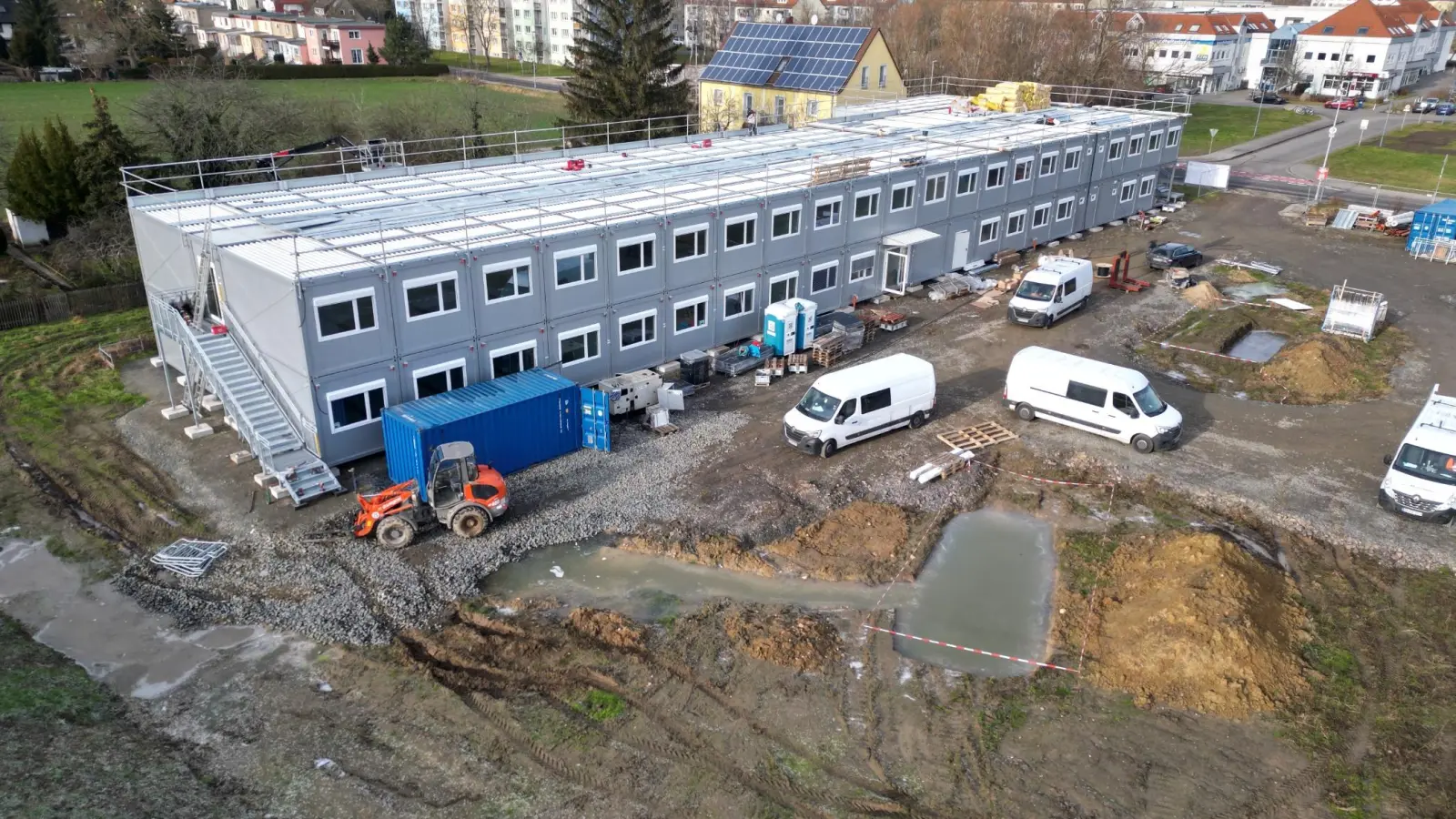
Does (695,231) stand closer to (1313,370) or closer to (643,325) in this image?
(643,325)

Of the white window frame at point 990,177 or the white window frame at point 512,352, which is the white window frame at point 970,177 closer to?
the white window frame at point 990,177

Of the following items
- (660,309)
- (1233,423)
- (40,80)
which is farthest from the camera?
(40,80)

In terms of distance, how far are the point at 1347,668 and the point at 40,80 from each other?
383ft

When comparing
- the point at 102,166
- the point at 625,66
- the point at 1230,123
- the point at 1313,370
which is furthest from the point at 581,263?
the point at 1230,123

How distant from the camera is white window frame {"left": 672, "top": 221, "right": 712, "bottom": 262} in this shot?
102 ft

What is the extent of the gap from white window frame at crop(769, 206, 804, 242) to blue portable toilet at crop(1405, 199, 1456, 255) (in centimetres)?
3402

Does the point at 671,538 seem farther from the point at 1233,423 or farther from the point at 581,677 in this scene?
the point at 1233,423

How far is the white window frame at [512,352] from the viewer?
27750 millimetres

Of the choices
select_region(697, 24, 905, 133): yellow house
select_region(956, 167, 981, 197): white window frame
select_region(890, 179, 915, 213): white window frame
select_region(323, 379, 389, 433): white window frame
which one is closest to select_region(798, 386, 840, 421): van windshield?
select_region(323, 379, 389, 433): white window frame

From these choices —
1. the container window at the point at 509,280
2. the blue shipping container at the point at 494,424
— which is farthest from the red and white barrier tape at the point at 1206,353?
the container window at the point at 509,280

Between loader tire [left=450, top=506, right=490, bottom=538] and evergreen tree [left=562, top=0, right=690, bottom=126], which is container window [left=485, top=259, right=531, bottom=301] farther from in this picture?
evergreen tree [left=562, top=0, right=690, bottom=126]

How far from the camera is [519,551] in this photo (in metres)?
22.2

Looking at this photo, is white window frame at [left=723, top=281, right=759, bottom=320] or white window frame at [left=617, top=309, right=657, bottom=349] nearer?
white window frame at [left=617, top=309, right=657, bottom=349]

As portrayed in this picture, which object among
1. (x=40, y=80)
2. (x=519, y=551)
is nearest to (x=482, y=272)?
(x=519, y=551)
